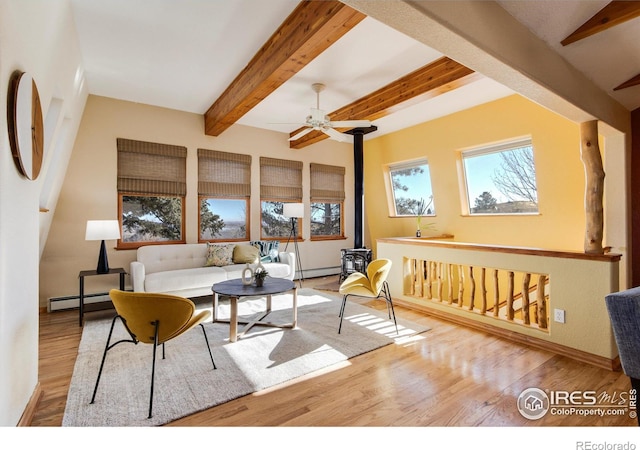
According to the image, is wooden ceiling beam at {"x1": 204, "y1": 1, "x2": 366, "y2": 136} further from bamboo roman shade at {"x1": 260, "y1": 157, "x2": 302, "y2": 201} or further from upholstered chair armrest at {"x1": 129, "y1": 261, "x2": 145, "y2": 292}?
upholstered chair armrest at {"x1": 129, "y1": 261, "x2": 145, "y2": 292}

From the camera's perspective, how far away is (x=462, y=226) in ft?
17.9

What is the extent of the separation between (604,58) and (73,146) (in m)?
5.90

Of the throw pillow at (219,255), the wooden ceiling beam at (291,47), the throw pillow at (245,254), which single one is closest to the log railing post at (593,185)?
the wooden ceiling beam at (291,47)

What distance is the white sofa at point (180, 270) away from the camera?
4109 millimetres

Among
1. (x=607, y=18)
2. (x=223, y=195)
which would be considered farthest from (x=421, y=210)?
(x=607, y=18)

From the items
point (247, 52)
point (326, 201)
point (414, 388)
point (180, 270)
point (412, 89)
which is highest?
point (247, 52)

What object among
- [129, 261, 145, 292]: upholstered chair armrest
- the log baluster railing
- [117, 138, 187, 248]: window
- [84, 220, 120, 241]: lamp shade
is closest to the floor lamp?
[117, 138, 187, 248]: window

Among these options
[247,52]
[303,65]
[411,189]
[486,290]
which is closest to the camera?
[303,65]

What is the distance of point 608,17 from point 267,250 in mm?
4742

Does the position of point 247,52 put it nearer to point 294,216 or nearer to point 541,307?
point 294,216

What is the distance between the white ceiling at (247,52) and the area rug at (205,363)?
2858mm

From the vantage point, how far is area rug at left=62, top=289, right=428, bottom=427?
2.03 m

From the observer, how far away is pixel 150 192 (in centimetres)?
487

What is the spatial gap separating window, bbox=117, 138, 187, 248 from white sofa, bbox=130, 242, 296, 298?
406 millimetres
